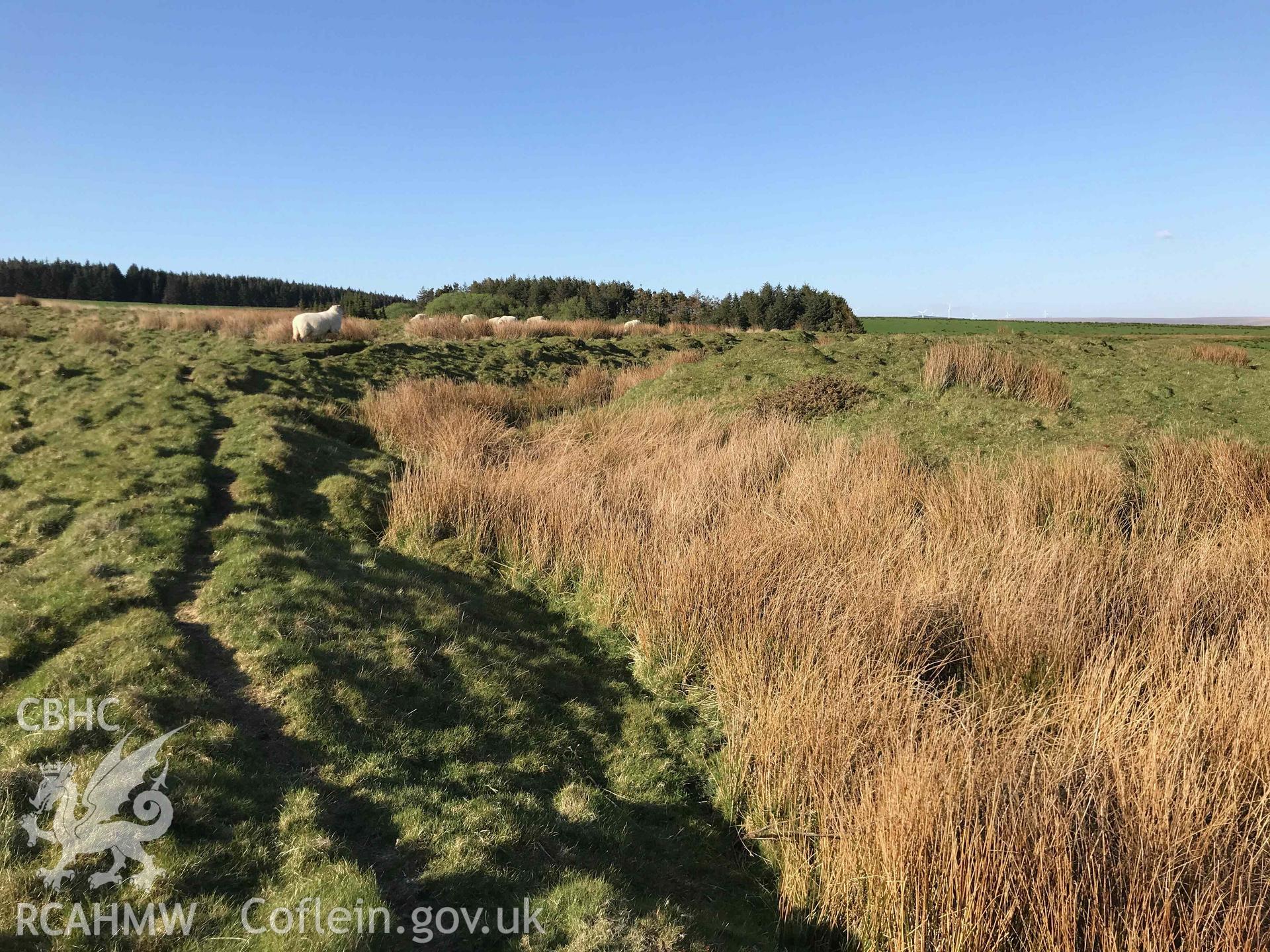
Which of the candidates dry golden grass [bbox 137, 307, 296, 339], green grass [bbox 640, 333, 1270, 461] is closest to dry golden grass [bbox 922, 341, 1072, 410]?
green grass [bbox 640, 333, 1270, 461]

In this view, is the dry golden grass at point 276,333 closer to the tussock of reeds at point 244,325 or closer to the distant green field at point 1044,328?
the tussock of reeds at point 244,325

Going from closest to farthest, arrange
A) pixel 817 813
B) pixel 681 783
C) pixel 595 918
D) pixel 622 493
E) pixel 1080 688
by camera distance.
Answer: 1. pixel 595 918
2. pixel 817 813
3. pixel 1080 688
4. pixel 681 783
5. pixel 622 493

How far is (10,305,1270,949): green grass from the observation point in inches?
125

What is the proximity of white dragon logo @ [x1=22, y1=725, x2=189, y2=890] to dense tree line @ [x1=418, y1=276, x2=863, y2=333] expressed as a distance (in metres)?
37.0

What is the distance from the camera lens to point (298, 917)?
2.80 metres

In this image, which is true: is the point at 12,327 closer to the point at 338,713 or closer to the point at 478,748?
the point at 338,713

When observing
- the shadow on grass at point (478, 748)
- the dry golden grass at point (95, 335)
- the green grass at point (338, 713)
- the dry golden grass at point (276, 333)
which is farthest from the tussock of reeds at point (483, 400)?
the dry golden grass at point (95, 335)

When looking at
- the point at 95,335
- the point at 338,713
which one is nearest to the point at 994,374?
the point at 338,713

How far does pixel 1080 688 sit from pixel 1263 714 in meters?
0.89

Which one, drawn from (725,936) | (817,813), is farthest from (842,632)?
(725,936)

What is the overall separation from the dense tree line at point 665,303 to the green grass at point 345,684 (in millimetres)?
31058

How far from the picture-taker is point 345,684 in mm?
4719

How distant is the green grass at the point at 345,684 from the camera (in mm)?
3180

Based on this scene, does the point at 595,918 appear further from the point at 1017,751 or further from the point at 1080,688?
the point at 1080,688
